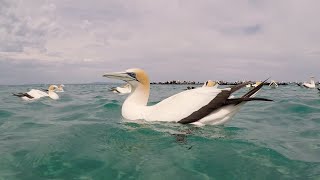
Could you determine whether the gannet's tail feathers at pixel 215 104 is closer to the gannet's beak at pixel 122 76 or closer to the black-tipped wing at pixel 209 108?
the black-tipped wing at pixel 209 108

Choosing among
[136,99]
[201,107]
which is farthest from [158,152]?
[136,99]

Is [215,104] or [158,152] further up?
[215,104]

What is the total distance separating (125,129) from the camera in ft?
25.4

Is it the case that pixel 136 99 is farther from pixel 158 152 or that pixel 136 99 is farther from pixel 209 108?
pixel 158 152

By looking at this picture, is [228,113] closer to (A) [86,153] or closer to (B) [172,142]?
(B) [172,142]

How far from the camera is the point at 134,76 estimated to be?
884 centimetres

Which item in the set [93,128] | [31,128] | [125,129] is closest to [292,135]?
[125,129]

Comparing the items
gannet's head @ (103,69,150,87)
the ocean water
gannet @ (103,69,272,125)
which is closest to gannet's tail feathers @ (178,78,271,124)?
gannet @ (103,69,272,125)

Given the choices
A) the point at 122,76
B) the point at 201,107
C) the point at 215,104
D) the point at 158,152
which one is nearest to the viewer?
the point at 158,152

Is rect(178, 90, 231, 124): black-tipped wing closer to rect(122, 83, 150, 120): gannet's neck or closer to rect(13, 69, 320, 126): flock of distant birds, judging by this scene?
rect(13, 69, 320, 126): flock of distant birds

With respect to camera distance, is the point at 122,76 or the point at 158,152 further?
the point at 122,76

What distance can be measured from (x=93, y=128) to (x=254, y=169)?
14.5 feet

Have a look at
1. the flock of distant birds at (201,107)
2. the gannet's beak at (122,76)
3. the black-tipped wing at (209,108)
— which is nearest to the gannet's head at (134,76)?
the gannet's beak at (122,76)

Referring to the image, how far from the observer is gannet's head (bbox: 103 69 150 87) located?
8703 millimetres
